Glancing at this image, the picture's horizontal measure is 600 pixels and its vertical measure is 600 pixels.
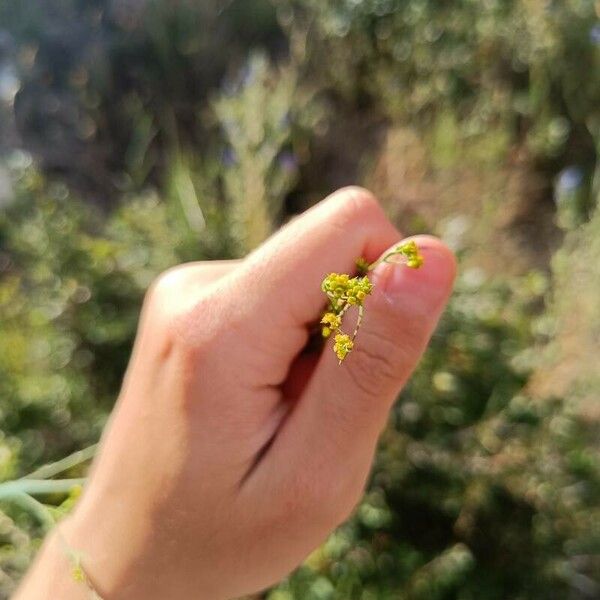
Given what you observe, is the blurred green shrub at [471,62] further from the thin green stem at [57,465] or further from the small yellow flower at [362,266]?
the thin green stem at [57,465]

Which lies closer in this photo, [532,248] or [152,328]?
[152,328]

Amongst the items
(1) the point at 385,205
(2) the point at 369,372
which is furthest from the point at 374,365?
(1) the point at 385,205

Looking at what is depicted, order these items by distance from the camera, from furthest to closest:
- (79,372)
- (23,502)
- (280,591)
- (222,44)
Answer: (222,44) → (79,372) → (280,591) → (23,502)

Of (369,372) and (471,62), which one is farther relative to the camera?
(471,62)

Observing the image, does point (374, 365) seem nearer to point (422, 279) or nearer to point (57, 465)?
point (422, 279)

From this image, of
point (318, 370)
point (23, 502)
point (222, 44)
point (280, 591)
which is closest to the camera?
point (23, 502)

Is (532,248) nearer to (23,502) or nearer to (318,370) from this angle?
(318,370)

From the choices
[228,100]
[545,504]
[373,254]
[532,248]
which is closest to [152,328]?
[373,254]
